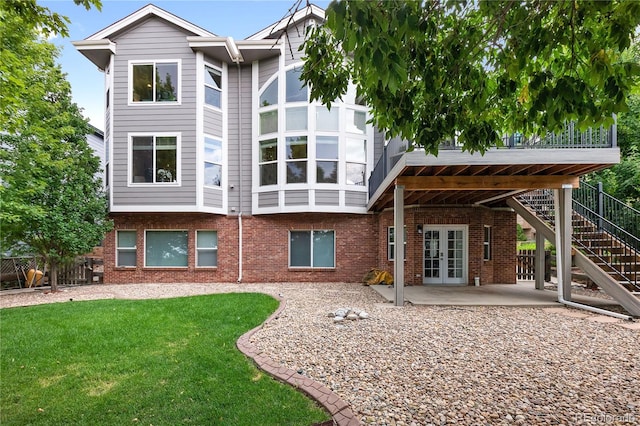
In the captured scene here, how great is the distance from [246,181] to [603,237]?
37.6ft

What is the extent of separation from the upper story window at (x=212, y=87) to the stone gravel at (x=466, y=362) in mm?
8768

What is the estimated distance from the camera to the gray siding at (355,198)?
12406 mm

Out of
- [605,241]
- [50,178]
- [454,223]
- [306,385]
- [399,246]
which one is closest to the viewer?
[306,385]

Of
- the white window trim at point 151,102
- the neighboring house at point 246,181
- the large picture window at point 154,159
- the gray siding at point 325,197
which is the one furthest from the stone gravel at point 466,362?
the white window trim at point 151,102

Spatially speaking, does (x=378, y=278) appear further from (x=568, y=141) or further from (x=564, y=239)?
(x=568, y=141)

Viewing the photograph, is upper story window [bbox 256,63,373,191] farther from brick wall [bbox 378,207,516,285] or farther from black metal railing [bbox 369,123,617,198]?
black metal railing [bbox 369,123,617,198]

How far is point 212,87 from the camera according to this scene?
12.6 m

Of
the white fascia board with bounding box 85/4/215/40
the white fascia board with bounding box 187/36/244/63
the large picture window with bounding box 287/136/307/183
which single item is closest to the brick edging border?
the large picture window with bounding box 287/136/307/183

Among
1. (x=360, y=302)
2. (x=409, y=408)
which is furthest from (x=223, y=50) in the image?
(x=409, y=408)

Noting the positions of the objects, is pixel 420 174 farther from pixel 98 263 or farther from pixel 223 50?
pixel 98 263

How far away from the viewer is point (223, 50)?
476 inches

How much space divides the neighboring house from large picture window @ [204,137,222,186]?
0.04m

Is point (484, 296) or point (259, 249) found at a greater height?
point (259, 249)

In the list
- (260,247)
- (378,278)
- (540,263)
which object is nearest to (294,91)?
(260,247)
